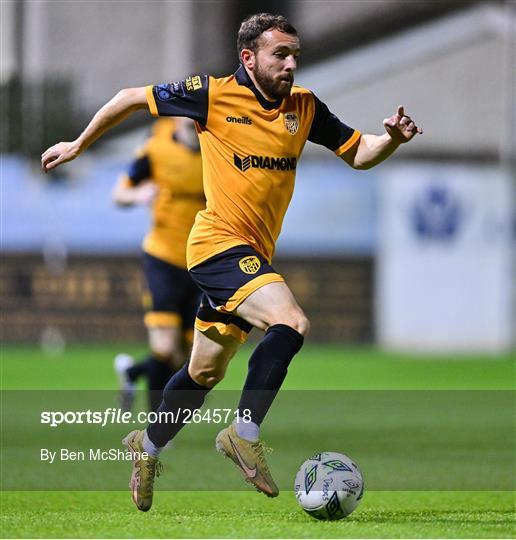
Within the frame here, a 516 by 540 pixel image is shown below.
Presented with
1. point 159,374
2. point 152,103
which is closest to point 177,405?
point 152,103

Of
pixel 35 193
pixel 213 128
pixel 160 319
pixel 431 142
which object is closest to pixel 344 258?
pixel 431 142

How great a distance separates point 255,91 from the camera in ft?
21.0

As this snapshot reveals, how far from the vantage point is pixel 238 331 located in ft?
20.8

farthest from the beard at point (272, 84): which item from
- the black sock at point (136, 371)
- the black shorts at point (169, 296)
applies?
the black sock at point (136, 371)

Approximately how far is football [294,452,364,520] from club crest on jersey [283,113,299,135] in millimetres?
1568

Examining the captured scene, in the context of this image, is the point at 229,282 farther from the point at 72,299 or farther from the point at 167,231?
the point at 72,299

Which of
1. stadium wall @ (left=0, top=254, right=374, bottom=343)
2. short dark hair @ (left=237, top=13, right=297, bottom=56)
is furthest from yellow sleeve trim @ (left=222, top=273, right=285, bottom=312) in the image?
stadium wall @ (left=0, top=254, right=374, bottom=343)

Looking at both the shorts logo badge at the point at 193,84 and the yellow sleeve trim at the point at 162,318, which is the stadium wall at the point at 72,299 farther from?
the shorts logo badge at the point at 193,84

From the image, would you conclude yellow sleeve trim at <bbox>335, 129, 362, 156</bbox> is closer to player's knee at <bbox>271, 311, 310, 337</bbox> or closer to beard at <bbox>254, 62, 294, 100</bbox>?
beard at <bbox>254, 62, 294, 100</bbox>

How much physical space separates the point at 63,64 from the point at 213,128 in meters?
16.1

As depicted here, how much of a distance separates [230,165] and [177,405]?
117 centimetres

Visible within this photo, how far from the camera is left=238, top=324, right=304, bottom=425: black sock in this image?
5898 millimetres

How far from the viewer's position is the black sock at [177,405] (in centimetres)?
641

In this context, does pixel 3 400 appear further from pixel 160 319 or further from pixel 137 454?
pixel 137 454
